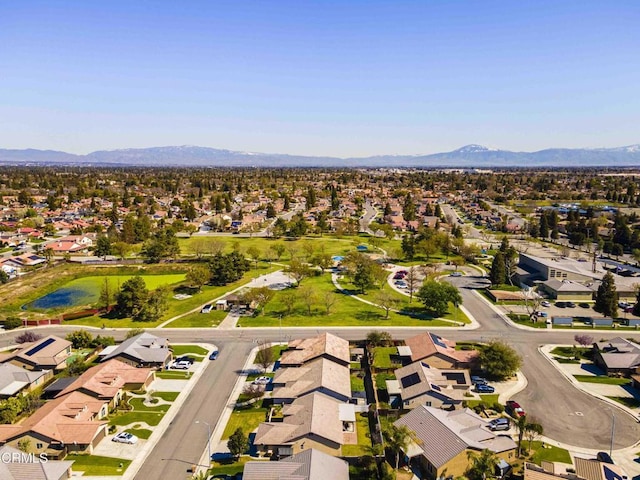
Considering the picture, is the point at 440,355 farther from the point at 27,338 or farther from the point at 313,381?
the point at 27,338

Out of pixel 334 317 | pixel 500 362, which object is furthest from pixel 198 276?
pixel 500 362

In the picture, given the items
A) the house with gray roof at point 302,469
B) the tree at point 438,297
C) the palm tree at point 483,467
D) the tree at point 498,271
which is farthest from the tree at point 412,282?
the house with gray roof at point 302,469

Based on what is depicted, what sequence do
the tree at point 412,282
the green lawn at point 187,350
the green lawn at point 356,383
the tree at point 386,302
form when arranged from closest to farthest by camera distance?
the green lawn at point 356,383 → the green lawn at point 187,350 → the tree at point 386,302 → the tree at point 412,282

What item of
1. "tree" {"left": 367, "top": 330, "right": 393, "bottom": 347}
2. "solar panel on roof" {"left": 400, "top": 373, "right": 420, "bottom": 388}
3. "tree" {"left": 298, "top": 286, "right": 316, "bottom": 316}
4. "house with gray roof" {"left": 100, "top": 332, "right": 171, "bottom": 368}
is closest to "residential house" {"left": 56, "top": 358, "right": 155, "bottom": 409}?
"house with gray roof" {"left": 100, "top": 332, "right": 171, "bottom": 368}

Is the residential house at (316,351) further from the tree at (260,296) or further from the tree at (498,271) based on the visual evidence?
the tree at (498,271)

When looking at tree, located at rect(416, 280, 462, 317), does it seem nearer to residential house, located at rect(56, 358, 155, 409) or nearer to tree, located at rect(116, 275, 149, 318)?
residential house, located at rect(56, 358, 155, 409)
